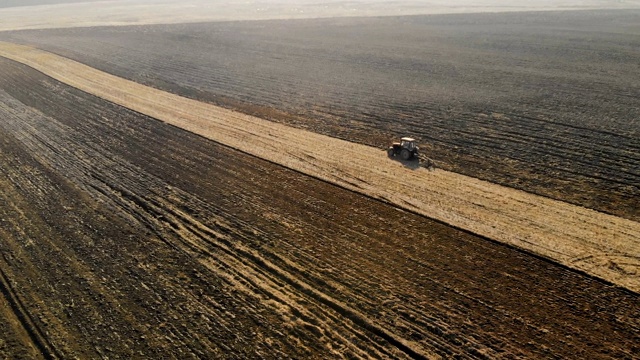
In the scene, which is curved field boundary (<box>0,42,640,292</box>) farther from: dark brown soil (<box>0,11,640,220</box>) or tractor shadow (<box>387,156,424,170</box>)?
dark brown soil (<box>0,11,640,220</box>)

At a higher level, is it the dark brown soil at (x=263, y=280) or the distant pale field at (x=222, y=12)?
the distant pale field at (x=222, y=12)

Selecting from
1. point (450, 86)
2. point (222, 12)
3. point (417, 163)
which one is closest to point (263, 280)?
point (417, 163)

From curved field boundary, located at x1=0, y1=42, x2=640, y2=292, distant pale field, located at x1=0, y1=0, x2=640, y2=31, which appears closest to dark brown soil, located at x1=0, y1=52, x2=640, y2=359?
curved field boundary, located at x1=0, y1=42, x2=640, y2=292

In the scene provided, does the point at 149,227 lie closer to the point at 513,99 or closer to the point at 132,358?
Answer: the point at 132,358

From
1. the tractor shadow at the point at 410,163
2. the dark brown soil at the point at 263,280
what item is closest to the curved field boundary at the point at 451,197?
the tractor shadow at the point at 410,163

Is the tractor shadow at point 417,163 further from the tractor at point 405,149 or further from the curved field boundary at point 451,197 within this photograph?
the curved field boundary at point 451,197

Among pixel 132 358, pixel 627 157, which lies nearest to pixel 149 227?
pixel 132 358

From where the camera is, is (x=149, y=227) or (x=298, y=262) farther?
(x=149, y=227)
